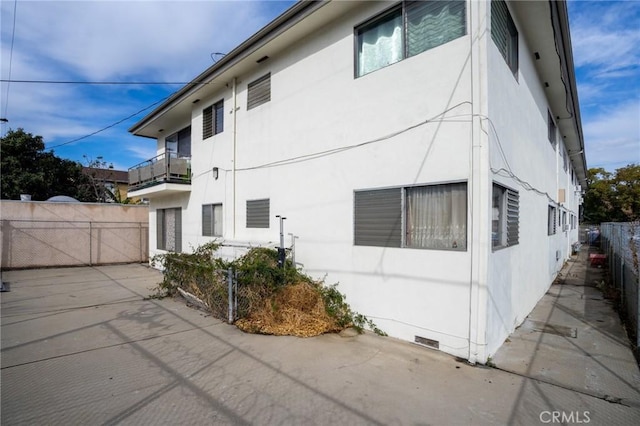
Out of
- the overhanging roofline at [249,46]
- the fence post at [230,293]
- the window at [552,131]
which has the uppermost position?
the overhanging roofline at [249,46]

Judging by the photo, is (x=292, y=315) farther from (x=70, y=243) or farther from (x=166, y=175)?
(x=70, y=243)

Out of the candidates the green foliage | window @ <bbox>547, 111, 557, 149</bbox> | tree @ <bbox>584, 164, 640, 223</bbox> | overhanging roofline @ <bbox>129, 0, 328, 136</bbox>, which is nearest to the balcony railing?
overhanging roofline @ <bbox>129, 0, 328, 136</bbox>

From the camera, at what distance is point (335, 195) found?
621 centimetres

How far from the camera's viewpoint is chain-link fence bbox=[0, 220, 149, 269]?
1296cm

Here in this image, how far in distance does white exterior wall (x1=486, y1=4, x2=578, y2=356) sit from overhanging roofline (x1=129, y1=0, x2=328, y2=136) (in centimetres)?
347

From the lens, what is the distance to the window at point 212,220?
9.91 meters

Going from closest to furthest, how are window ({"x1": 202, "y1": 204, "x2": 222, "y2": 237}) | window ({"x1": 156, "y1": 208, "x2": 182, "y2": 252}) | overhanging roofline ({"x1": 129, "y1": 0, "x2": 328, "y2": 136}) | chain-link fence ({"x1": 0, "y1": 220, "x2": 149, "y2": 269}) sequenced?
1. overhanging roofline ({"x1": 129, "y1": 0, "x2": 328, "y2": 136})
2. window ({"x1": 202, "y1": 204, "x2": 222, "y2": 237})
3. window ({"x1": 156, "y1": 208, "x2": 182, "y2": 252})
4. chain-link fence ({"x1": 0, "y1": 220, "x2": 149, "y2": 269})

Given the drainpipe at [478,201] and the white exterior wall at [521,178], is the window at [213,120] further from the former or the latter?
the white exterior wall at [521,178]

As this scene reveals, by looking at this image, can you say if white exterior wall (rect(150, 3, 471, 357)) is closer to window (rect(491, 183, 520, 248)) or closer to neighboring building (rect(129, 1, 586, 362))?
neighboring building (rect(129, 1, 586, 362))

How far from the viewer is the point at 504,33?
17.8 feet

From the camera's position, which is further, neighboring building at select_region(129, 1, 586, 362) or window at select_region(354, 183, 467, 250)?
window at select_region(354, 183, 467, 250)

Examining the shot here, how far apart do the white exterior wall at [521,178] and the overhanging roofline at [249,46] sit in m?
3.47

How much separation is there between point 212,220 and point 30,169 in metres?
17.8

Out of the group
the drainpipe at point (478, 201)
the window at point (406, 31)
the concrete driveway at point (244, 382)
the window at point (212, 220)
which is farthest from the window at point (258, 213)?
the drainpipe at point (478, 201)
